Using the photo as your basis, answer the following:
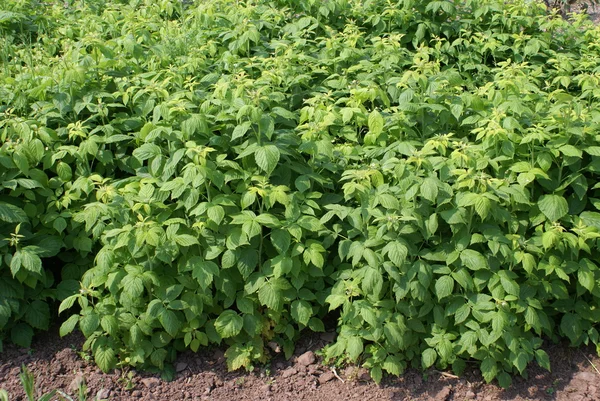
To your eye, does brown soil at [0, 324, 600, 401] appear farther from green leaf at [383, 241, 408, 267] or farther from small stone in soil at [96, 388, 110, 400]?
green leaf at [383, 241, 408, 267]

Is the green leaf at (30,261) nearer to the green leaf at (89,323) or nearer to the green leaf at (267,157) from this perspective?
the green leaf at (89,323)

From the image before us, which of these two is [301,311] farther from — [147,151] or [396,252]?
[147,151]

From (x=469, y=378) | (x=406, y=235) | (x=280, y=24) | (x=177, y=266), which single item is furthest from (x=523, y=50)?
(x=177, y=266)

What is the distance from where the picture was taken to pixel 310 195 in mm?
3701

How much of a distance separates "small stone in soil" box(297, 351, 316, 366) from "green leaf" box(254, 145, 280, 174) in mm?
1010

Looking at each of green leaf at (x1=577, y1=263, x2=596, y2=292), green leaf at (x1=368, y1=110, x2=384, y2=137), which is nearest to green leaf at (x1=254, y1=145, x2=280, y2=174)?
green leaf at (x1=368, y1=110, x2=384, y2=137)

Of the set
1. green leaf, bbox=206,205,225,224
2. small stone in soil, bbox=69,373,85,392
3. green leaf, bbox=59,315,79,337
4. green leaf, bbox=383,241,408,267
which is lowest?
small stone in soil, bbox=69,373,85,392

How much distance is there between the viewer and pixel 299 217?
359 cm

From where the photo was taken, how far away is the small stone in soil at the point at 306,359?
3729 millimetres

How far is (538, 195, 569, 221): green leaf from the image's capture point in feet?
11.5

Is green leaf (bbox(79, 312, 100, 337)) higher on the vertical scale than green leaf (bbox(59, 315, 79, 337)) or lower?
higher

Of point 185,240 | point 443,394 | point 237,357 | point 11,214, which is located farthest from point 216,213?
point 443,394

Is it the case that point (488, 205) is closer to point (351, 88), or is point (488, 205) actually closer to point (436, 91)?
point (436, 91)

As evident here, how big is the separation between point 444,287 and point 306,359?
2.81 feet
